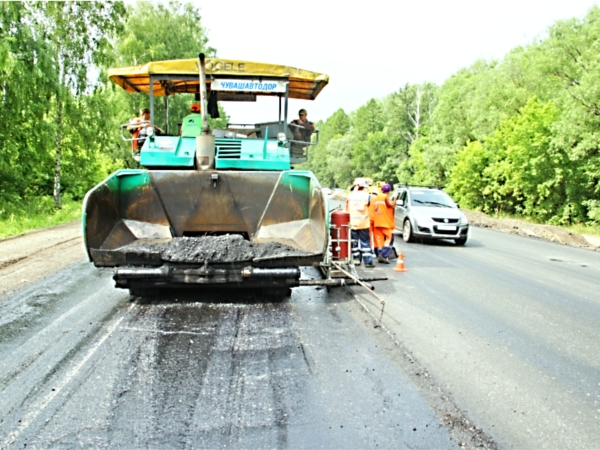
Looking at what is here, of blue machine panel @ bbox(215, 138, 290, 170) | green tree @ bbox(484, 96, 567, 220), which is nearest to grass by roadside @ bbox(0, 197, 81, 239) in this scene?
blue machine panel @ bbox(215, 138, 290, 170)

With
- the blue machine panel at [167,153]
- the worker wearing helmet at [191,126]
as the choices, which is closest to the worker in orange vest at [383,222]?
the worker wearing helmet at [191,126]

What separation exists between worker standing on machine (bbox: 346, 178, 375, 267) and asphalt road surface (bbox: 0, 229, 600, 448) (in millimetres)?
2400

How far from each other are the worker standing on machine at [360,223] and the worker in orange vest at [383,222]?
1.98 feet

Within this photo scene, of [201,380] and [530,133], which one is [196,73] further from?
[530,133]

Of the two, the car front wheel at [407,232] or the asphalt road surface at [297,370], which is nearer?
the asphalt road surface at [297,370]

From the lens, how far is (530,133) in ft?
87.0

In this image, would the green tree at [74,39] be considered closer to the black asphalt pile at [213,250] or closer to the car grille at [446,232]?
the car grille at [446,232]

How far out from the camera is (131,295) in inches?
280

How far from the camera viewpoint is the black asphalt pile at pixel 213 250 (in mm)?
6203

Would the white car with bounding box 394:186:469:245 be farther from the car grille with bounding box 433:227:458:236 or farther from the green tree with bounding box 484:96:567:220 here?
the green tree with bounding box 484:96:567:220

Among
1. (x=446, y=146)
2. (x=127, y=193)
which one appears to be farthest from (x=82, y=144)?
(x=446, y=146)

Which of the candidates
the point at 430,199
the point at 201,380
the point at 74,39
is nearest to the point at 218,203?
the point at 201,380

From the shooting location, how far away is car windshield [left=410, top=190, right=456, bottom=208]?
1580cm

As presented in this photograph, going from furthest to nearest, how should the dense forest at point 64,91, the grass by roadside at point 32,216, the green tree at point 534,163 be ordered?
1. the green tree at point 534,163
2. the dense forest at point 64,91
3. the grass by roadside at point 32,216
